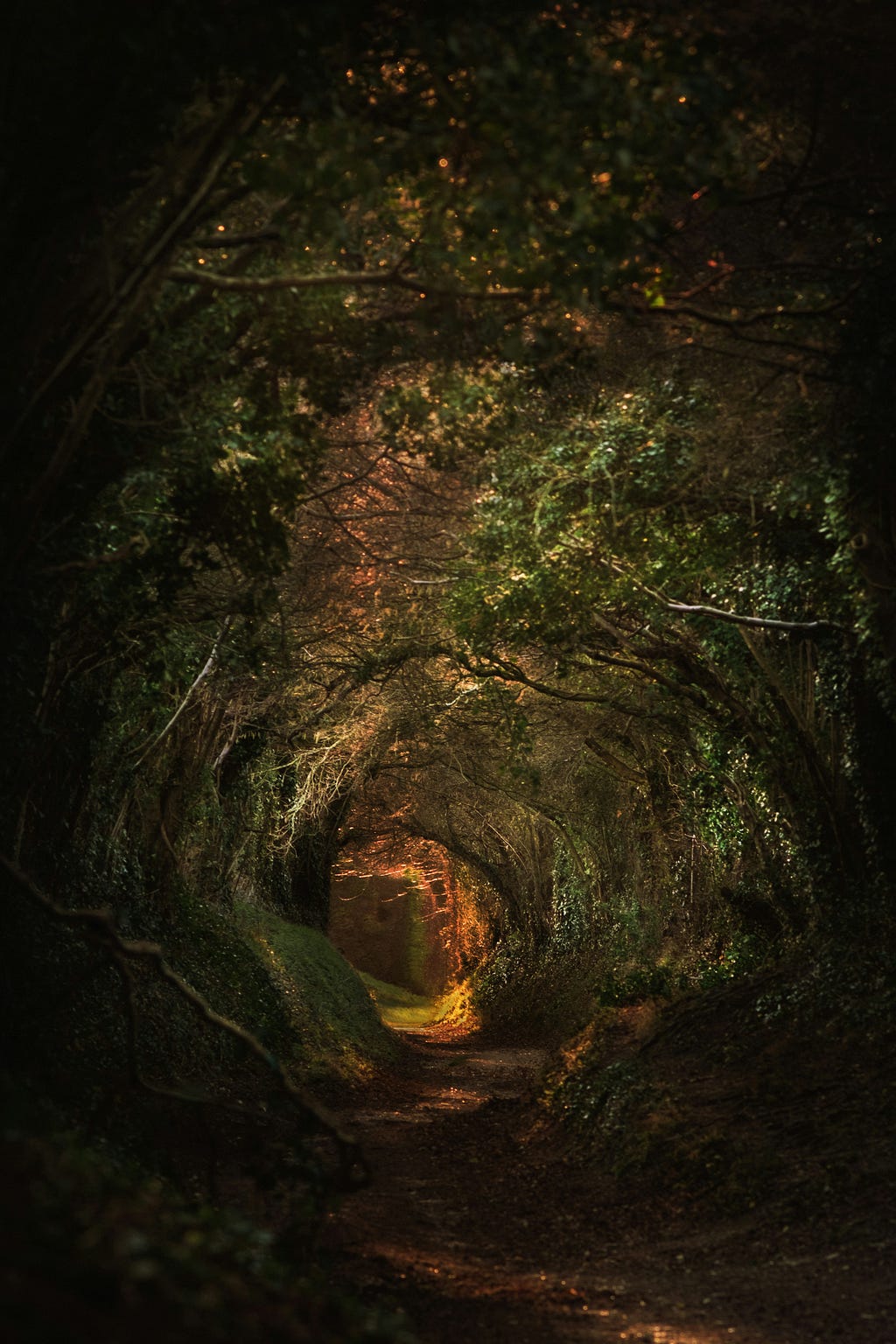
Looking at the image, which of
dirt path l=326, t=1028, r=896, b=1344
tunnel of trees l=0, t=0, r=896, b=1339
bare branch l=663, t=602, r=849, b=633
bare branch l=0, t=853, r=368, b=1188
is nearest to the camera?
tunnel of trees l=0, t=0, r=896, b=1339

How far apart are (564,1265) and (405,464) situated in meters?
7.95

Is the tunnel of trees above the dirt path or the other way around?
above

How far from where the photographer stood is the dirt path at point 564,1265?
634cm

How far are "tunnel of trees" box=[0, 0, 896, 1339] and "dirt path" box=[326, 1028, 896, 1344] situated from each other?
0.95 meters

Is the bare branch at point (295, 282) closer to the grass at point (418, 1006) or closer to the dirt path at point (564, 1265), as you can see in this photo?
the dirt path at point (564, 1265)

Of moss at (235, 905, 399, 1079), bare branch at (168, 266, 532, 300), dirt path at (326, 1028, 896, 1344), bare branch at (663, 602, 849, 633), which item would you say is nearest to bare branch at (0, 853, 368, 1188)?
dirt path at (326, 1028, 896, 1344)

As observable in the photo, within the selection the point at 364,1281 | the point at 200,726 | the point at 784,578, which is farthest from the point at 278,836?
the point at 364,1281

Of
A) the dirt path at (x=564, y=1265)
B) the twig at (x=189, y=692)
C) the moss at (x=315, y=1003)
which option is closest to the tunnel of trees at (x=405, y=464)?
the twig at (x=189, y=692)

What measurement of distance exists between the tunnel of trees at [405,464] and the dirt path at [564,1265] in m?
0.95

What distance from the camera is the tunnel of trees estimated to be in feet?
19.2

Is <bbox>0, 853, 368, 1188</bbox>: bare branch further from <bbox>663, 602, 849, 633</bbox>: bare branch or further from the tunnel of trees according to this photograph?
<bbox>663, 602, 849, 633</bbox>: bare branch

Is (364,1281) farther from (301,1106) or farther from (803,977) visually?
(803,977)

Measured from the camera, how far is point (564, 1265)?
808cm

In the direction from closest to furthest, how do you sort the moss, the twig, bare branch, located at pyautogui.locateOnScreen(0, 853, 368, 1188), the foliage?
the foliage, bare branch, located at pyautogui.locateOnScreen(0, 853, 368, 1188), the twig, the moss
